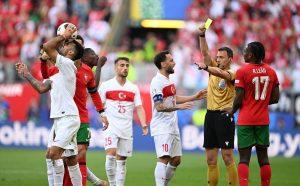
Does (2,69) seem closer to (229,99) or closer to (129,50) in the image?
(129,50)

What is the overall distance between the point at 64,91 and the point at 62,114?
0.36 metres

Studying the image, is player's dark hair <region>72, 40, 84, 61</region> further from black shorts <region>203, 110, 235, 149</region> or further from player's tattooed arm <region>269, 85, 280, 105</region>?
player's tattooed arm <region>269, 85, 280, 105</region>

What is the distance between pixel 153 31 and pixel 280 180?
18083 mm

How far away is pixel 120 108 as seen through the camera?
55.4 ft

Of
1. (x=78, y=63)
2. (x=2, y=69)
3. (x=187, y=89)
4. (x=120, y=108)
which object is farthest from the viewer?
(x=2, y=69)

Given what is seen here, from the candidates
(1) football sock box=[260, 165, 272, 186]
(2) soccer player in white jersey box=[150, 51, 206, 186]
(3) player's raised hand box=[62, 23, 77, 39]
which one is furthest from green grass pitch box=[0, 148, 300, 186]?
(3) player's raised hand box=[62, 23, 77, 39]

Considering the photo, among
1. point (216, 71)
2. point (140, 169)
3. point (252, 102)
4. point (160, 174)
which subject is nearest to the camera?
point (252, 102)

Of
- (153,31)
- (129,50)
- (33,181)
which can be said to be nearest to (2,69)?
(129,50)

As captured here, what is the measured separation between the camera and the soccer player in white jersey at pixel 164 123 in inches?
610

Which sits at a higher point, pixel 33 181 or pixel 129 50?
pixel 129 50

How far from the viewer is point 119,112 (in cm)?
1688

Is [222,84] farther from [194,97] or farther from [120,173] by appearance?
[120,173]

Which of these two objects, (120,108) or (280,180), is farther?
(280,180)

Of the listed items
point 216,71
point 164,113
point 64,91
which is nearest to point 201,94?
point 164,113
